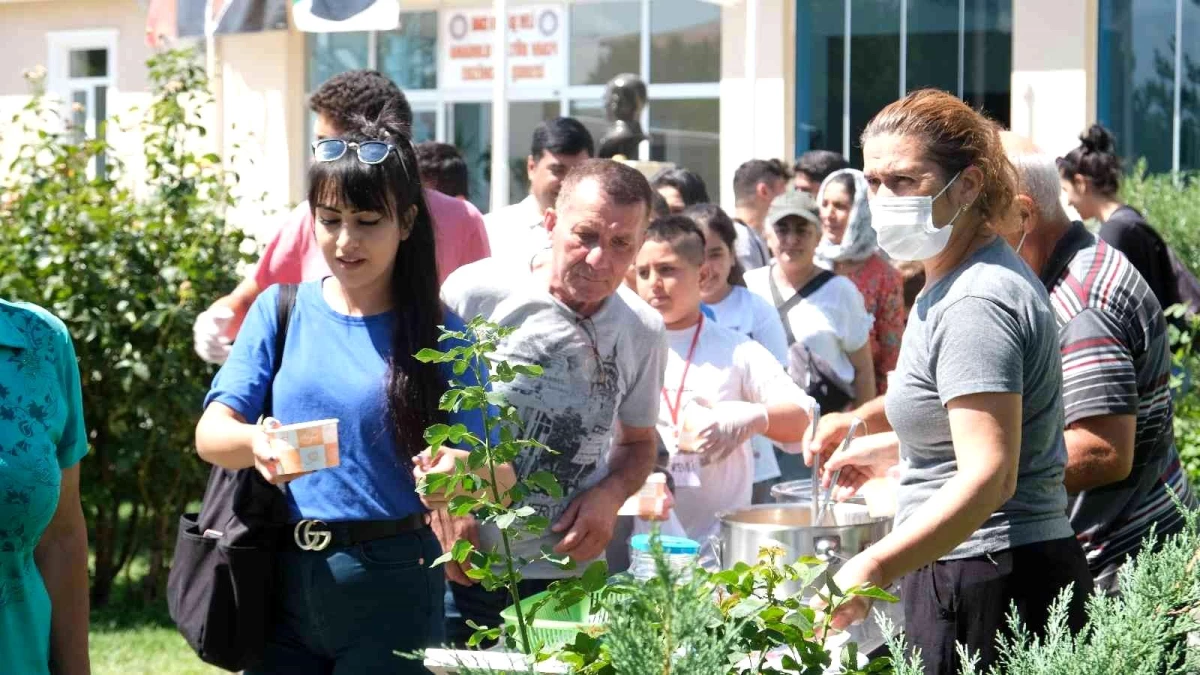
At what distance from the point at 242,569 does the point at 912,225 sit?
156cm

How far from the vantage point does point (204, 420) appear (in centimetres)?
320

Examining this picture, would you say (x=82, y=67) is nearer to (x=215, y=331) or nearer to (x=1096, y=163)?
(x=1096, y=163)

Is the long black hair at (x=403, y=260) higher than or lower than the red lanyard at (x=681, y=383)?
higher

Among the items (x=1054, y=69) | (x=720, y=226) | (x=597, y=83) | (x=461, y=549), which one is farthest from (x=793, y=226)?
(x=597, y=83)

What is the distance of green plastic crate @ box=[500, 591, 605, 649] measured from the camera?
209 centimetres

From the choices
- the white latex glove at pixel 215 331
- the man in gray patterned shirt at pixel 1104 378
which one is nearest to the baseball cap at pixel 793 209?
the white latex glove at pixel 215 331

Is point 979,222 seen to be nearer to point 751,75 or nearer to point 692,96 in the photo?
point 751,75

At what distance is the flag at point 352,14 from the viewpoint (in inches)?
413

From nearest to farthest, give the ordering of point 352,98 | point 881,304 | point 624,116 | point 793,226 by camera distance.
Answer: point 352,98 < point 793,226 < point 881,304 < point 624,116

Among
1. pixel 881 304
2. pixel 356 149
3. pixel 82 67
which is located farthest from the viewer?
pixel 82 67

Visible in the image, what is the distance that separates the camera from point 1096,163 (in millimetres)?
7641

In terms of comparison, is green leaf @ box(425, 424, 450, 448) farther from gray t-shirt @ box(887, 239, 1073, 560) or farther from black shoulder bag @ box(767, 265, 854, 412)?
black shoulder bag @ box(767, 265, 854, 412)

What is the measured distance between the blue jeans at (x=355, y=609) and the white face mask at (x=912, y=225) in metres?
1.20

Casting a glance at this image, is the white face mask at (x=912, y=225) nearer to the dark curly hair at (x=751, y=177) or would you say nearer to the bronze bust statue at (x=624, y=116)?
the bronze bust statue at (x=624, y=116)
